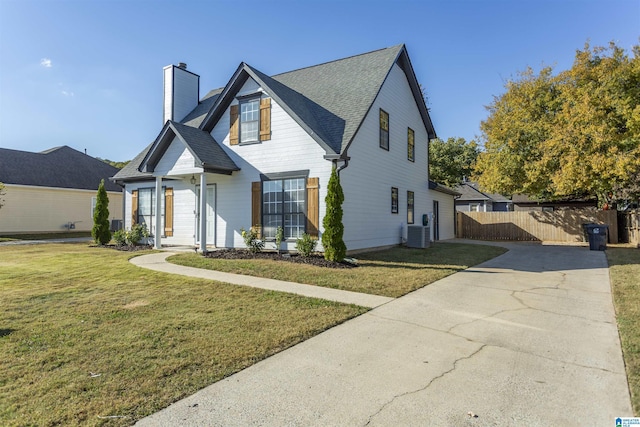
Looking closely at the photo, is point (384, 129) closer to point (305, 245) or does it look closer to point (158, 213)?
point (305, 245)

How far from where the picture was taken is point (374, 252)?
42.7 ft

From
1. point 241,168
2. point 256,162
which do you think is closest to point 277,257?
point 256,162

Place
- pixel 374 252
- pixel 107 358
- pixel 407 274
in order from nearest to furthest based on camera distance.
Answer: pixel 107 358
pixel 407 274
pixel 374 252

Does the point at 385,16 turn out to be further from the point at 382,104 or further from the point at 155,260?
the point at 155,260

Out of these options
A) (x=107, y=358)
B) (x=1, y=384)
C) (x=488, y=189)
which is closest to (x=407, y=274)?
(x=107, y=358)

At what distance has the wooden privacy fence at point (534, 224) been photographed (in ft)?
67.7

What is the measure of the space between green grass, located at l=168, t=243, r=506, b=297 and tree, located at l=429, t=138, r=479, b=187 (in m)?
21.3

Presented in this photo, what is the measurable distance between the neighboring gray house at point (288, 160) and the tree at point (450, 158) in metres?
16.9

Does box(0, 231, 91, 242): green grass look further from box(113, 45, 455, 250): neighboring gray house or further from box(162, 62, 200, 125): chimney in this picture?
box(162, 62, 200, 125): chimney

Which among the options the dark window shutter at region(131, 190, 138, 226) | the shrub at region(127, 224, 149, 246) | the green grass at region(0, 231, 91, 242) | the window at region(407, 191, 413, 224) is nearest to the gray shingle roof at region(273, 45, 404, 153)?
the window at region(407, 191, 413, 224)

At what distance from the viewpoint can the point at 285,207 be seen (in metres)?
12.2

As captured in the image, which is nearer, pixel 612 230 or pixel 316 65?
pixel 316 65

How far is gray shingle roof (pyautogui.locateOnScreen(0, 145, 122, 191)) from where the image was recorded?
2255 cm

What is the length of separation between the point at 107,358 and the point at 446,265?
9016 millimetres
